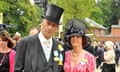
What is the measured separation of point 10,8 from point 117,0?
61.8 metres

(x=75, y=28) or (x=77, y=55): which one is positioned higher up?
(x=75, y=28)

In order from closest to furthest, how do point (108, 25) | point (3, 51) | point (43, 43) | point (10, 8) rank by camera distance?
1. point (43, 43)
2. point (3, 51)
3. point (10, 8)
4. point (108, 25)

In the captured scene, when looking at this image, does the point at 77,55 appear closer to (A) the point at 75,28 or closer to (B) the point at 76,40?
(B) the point at 76,40

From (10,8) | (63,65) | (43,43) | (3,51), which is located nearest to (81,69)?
(63,65)

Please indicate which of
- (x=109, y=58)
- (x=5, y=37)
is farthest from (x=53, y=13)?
(x=109, y=58)

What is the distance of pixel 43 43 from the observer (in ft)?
18.6

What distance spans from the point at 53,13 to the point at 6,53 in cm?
230

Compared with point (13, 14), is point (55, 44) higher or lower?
higher

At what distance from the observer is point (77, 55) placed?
19.6 feet

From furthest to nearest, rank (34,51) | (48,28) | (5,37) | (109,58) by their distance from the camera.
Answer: (109,58) → (5,37) → (34,51) → (48,28)

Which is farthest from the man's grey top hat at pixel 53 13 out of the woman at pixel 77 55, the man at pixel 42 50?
the woman at pixel 77 55

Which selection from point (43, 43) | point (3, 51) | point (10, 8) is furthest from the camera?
point (10, 8)

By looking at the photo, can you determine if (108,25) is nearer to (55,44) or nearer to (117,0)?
(117,0)

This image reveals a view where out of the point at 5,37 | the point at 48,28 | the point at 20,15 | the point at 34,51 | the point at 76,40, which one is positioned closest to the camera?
the point at 48,28
